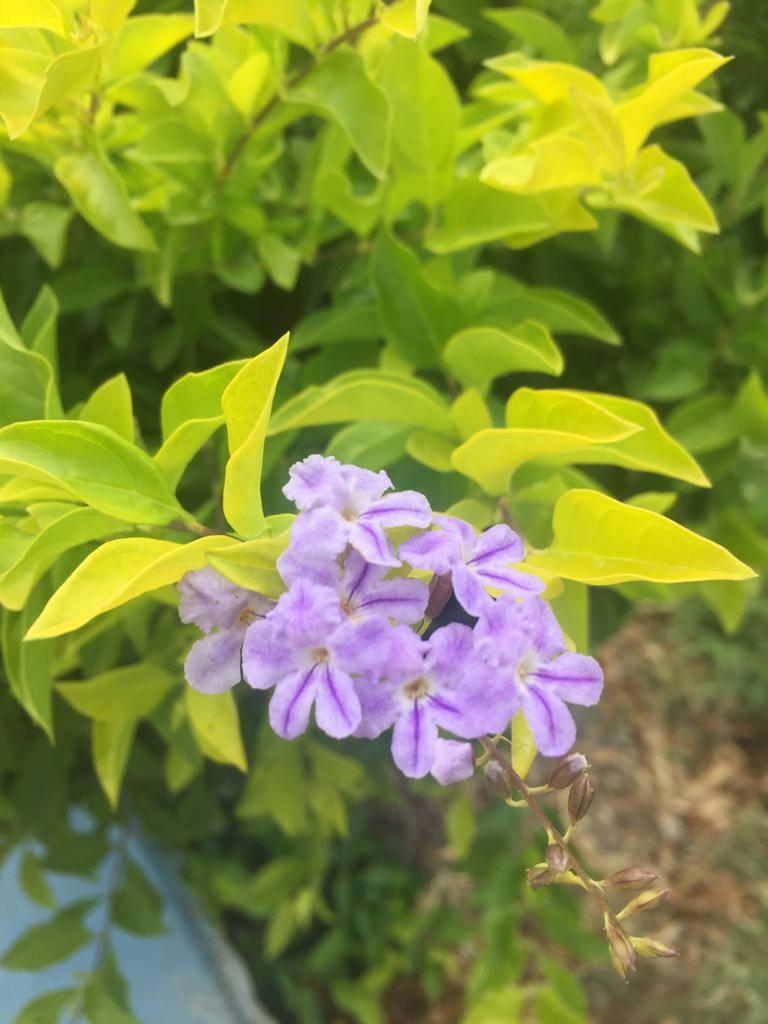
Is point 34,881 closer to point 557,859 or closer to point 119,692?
point 119,692

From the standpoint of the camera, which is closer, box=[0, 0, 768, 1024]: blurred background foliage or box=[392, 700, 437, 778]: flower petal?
box=[392, 700, 437, 778]: flower petal

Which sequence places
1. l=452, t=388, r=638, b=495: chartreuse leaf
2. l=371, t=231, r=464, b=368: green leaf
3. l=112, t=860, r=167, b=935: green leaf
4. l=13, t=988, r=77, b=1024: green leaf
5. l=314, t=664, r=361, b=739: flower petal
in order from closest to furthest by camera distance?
1. l=314, t=664, r=361, b=739: flower petal
2. l=452, t=388, r=638, b=495: chartreuse leaf
3. l=371, t=231, r=464, b=368: green leaf
4. l=13, t=988, r=77, b=1024: green leaf
5. l=112, t=860, r=167, b=935: green leaf

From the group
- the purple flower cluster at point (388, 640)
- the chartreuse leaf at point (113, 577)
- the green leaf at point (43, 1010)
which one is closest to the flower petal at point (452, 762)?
the purple flower cluster at point (388, 640)

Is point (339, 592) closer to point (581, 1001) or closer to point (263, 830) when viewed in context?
point (581, 1001)

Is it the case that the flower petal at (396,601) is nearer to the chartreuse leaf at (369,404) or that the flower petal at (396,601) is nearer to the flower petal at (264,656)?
the flower petal at (264,656)

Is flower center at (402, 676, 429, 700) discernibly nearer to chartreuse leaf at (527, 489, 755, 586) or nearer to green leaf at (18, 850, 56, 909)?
chartreuse leaf at (527, 489, 755, 586)

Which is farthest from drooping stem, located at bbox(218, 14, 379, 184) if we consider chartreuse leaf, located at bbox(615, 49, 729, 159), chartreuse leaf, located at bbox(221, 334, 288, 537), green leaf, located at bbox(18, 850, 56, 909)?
green leaf, located at bbox(18, 850, 56, 909)

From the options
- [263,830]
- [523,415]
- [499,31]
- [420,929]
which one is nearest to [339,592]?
[523,415]
